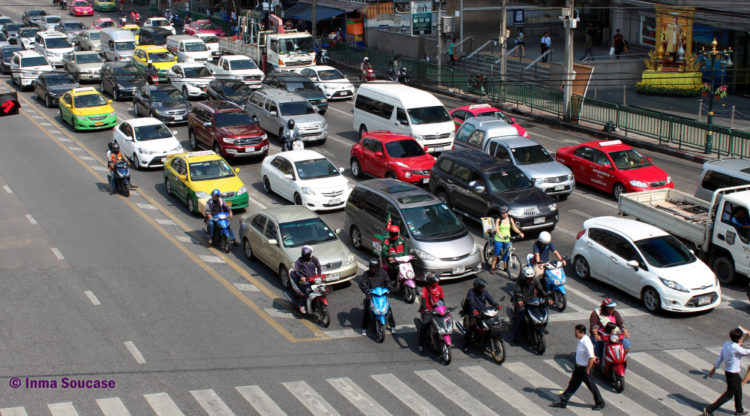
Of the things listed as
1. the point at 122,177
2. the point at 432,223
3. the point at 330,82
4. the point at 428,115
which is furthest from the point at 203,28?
the point at 432,223

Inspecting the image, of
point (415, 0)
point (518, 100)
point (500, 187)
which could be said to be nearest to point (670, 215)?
point (500, 187)

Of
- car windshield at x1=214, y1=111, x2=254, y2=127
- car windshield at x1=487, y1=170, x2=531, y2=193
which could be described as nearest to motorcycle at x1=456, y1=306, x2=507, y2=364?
car windshield at x1=487, y1=170, x2=531, y2=193

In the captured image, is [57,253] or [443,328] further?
[57,253]

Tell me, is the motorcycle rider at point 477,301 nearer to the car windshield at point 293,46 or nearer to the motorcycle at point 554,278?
the motorcycle at point 554,278

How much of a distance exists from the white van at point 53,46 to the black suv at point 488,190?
35.0 meters

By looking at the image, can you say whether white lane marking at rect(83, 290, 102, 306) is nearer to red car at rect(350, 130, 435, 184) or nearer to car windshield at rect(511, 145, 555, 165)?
red car at rect(350, 130, 435, 184)

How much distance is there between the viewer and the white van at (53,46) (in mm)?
50656

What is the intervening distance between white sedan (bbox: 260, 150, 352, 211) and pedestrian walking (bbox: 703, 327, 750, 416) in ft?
44.2

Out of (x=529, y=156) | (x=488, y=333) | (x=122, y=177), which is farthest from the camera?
(x=122, y=177)

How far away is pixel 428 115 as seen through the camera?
30.3m

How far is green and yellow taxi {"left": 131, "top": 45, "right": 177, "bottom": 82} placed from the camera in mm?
45219

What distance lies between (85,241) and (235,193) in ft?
14.7

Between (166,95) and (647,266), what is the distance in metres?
24.8

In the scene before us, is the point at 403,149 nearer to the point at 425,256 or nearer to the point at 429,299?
the point at 425,256
